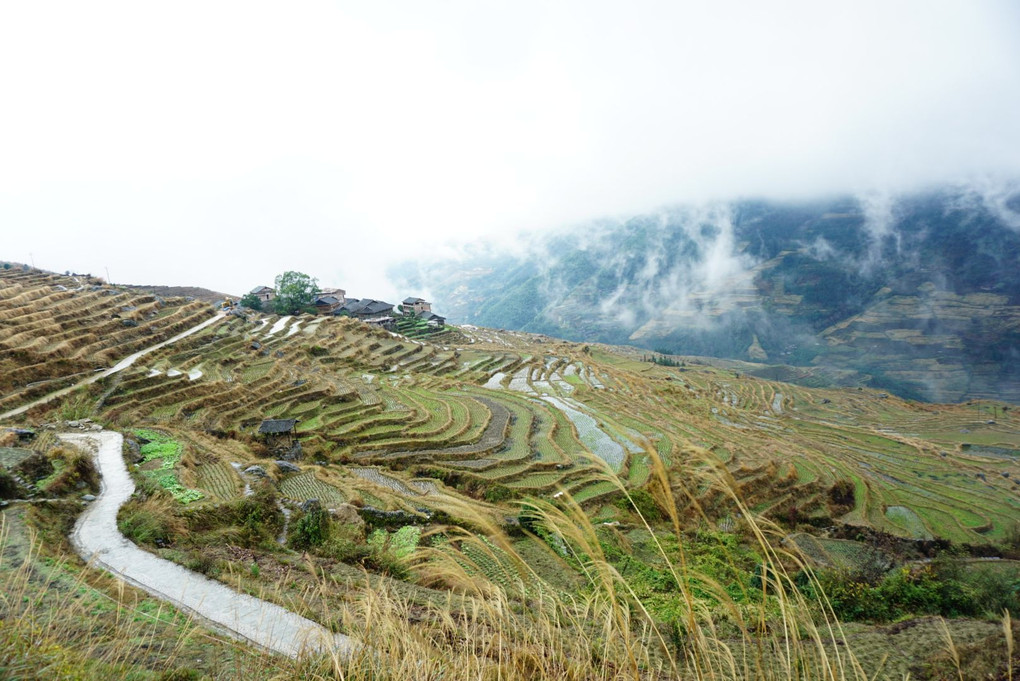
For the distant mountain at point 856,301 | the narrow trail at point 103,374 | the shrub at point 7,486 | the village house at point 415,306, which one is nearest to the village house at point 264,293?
the village house at point 415,306

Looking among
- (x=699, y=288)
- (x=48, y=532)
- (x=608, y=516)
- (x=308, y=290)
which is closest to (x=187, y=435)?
(x=48, y=532)

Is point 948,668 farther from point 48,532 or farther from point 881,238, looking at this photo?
point 881,238

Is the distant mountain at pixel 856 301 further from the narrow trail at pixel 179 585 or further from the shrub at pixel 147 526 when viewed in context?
the shrub at pixel 147 526

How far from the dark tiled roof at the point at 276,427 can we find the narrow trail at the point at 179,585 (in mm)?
8062

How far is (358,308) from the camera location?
60188 millimetres

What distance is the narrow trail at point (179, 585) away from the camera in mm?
5016

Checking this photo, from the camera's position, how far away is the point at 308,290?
2179 inches

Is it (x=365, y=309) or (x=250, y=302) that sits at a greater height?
(x=250, y=302)

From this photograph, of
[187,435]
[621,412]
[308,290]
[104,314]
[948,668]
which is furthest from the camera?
[308,290]

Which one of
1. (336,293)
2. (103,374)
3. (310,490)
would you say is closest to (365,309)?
(336,293)

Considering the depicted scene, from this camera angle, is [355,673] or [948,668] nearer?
[355,673]

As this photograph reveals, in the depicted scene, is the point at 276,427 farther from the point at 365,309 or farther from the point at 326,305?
the point at 365,309

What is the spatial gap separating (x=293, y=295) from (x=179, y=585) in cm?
4891

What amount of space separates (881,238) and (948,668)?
223 meters
